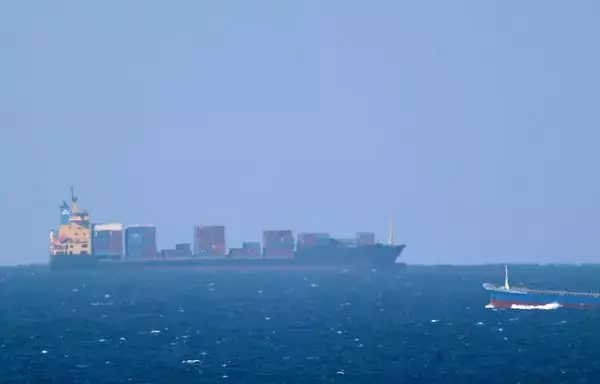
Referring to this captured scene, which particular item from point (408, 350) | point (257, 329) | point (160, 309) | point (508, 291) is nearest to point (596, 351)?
point (408, 350)

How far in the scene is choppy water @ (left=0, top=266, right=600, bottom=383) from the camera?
64812mm

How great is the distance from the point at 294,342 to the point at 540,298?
38383 mm

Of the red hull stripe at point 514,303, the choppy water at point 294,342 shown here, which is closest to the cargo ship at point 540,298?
the red hull stripe at point 514,303

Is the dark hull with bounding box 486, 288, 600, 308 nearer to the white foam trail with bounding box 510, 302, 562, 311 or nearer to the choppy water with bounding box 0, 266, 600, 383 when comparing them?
the white foam trail with bounding box 510, 302, 562, 311

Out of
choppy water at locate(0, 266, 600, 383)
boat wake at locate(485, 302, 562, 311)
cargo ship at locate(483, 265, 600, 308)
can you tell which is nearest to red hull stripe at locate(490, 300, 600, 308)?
cargo ship at locate(483, 265, 600, 308)

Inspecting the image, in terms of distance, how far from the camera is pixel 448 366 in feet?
223

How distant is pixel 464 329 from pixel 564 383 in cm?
3368

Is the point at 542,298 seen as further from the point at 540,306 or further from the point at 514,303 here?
the point at 514,303

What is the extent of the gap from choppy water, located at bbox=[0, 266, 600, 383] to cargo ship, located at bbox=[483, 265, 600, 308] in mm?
972

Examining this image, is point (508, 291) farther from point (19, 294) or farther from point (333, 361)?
point (19, 294)

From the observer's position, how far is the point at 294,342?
83.3 metres

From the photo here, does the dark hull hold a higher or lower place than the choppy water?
higher

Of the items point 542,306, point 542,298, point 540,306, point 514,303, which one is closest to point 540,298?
point 542,298

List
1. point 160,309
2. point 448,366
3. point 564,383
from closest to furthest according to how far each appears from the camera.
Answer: point 564,383 → point 448,366 → point 160,309
